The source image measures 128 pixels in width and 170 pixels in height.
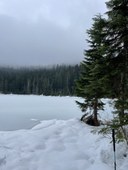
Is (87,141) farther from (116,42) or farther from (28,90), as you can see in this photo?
(28,90)

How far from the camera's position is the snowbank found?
451 inches

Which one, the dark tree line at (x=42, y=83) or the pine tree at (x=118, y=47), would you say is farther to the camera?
the dark tree line at (x=42, y=83)

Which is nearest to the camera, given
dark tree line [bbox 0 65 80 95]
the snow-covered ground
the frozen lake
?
the snow-covered ground

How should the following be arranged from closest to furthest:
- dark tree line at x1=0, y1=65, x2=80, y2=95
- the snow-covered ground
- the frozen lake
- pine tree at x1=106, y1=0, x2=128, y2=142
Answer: the snow-covered ground < pine tree at x1=106, y1=0, x2=128, y2=142 < the frozen lake < dark tree line at x1=0, y1=65, x2=80, y2=95

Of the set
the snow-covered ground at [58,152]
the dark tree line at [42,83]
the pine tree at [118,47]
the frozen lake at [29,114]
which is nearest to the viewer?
the snow-covered ground at [58,152]

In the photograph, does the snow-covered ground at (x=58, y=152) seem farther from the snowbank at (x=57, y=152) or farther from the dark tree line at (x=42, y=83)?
the dark tree line at (x=42, y=83)

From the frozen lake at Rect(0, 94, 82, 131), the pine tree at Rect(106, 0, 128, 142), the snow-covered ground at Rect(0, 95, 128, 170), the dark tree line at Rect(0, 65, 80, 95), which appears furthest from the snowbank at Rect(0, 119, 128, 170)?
the dark tree line at Rect(0, 65, 80, 95)

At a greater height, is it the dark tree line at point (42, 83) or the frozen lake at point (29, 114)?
the dark tree line at point (42, 83)

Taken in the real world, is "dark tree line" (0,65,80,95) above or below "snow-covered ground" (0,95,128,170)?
above

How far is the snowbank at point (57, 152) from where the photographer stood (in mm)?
11461

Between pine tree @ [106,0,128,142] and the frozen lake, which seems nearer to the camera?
pine tree @ [106,0,128,142]

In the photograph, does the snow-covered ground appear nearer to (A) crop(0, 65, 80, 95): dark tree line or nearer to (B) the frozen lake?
(B) the frozen lake

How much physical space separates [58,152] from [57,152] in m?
0.05

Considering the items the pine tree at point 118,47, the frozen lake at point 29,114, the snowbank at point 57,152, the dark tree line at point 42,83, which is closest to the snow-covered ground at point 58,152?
the snowbank at point 57,152
